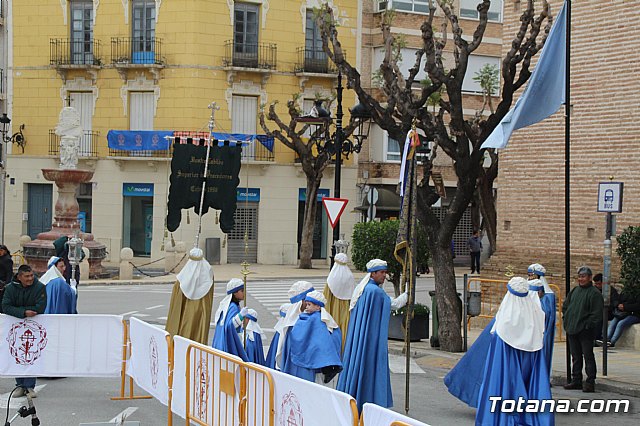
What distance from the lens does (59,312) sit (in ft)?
44.7

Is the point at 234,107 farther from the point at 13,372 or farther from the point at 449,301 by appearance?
the point at 13,372

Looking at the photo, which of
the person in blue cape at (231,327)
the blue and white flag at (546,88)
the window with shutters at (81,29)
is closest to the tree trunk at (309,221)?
the window with shutters at (81,29)

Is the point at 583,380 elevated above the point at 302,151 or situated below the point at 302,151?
below

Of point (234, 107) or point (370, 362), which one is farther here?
point (234, 107)

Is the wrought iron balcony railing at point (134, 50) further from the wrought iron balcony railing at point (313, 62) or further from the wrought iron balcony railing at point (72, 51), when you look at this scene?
the wrought iron balcony railing at point (313, 62)

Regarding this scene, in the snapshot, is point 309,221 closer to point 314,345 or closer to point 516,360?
point 516,360

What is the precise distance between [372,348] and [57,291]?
15.4 ft

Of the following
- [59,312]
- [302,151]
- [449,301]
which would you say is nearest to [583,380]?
[449,301]

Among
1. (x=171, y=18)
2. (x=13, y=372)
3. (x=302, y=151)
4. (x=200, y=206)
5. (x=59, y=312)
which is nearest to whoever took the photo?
(x=13, y=372)

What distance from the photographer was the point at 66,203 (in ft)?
104

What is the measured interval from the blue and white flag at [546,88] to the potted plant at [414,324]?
194 inches

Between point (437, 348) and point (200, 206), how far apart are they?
480cm

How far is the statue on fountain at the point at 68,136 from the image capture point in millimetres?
32031

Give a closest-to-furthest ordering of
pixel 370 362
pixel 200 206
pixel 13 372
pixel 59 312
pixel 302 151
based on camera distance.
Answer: pixel 370 362 < pixel 13 372 < pixel 59 312 < pixel 200 206 < pixel 302 151
